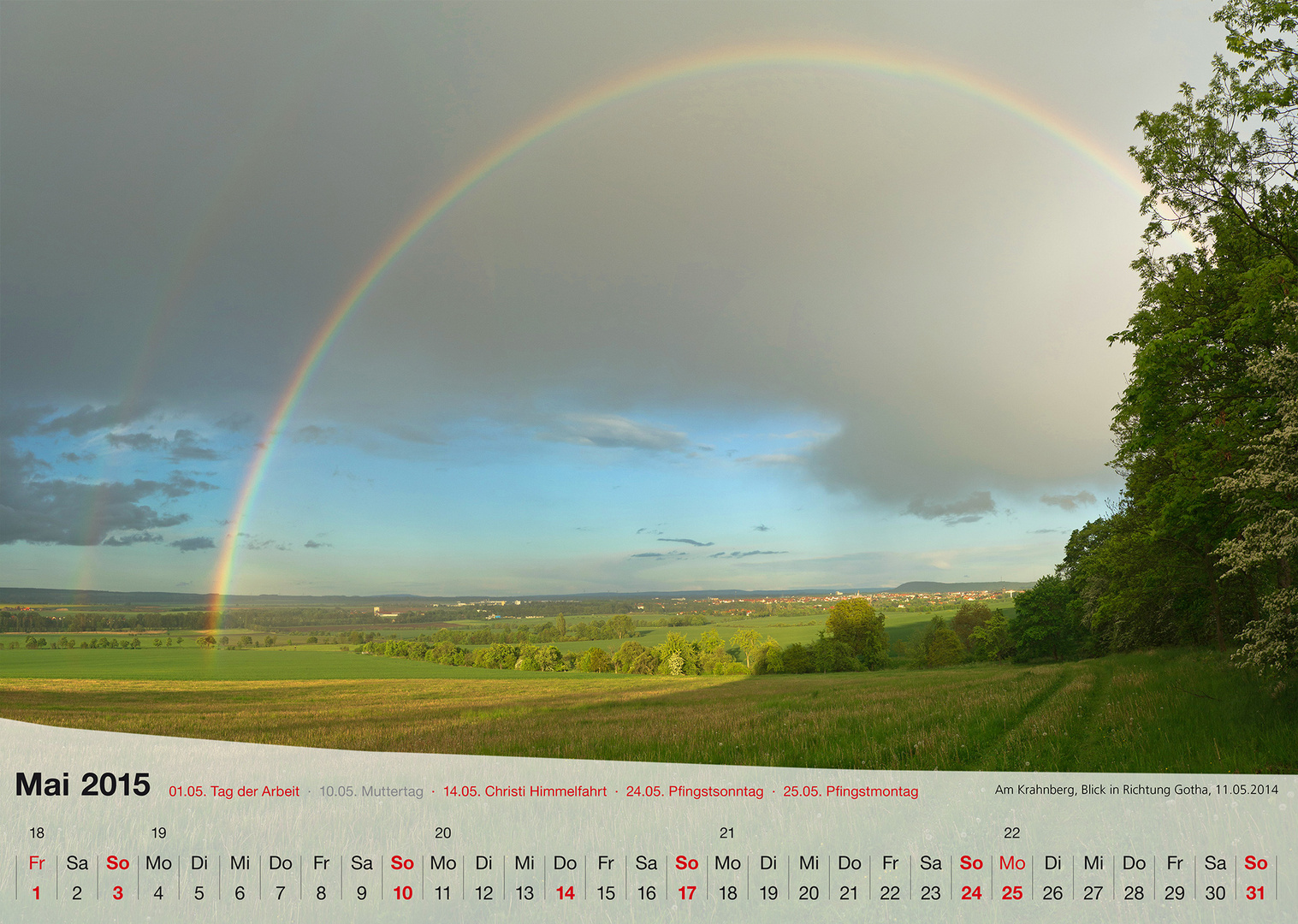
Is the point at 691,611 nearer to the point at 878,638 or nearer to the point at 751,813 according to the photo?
the point at 878,638

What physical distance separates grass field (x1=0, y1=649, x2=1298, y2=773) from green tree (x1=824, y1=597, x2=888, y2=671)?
2289 inches

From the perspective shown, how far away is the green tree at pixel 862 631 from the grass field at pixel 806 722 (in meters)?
58.1

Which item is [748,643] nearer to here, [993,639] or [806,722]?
[993,639]

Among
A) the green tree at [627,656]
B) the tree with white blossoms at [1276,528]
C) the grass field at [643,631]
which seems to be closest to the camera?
the tree with white blossoms at [1276,528]

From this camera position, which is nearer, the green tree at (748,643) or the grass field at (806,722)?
the grass field at (806,722)

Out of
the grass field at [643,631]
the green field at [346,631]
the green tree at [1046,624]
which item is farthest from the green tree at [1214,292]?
the grass field at [643,631]

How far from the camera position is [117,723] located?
23031 mm

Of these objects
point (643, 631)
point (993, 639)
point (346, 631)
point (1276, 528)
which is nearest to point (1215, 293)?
point (1276, 528)

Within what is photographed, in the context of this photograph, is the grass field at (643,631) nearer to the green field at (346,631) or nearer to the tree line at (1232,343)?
the green field at (346,631)

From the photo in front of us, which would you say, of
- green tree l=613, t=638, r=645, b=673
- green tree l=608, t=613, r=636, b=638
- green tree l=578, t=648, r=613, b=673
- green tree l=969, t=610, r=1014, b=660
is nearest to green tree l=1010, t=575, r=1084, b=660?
green tree l=969, t=610, r=1014, b=660

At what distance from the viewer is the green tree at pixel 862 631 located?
98438mm

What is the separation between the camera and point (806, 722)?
61.1ft

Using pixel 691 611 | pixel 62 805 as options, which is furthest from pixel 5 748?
pixel 691 611

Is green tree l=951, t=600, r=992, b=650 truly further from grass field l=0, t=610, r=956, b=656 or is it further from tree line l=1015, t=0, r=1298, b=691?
tree line l=1015, t=0, r=1298, b=691
